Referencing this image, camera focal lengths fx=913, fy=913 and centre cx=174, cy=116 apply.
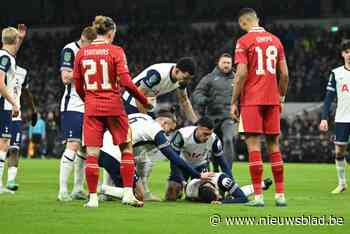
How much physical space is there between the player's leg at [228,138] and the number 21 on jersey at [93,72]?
512 centimetres

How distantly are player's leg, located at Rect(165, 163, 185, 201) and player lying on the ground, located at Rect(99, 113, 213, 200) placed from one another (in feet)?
1.28

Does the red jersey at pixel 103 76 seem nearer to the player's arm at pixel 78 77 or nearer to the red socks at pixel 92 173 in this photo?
the player's arm at pixel 78 77

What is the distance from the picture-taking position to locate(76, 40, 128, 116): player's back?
10805mm

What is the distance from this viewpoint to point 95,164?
35.6ft

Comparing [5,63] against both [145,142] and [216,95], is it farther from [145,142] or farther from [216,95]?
[216,95]

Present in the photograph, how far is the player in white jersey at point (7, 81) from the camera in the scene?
13.2 m

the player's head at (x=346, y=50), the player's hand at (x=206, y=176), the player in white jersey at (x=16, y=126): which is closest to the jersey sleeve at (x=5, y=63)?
the player in white jersey at (x=16, y=126)

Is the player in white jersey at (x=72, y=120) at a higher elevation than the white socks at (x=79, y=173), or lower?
higher

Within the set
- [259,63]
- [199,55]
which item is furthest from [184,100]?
[199,55]

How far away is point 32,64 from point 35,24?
3579 millimetres

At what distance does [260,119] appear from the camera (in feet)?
36.7

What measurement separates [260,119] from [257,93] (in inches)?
12.7

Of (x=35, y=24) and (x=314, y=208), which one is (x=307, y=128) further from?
(x=314, y=208)


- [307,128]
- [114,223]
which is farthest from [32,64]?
[114,223]
